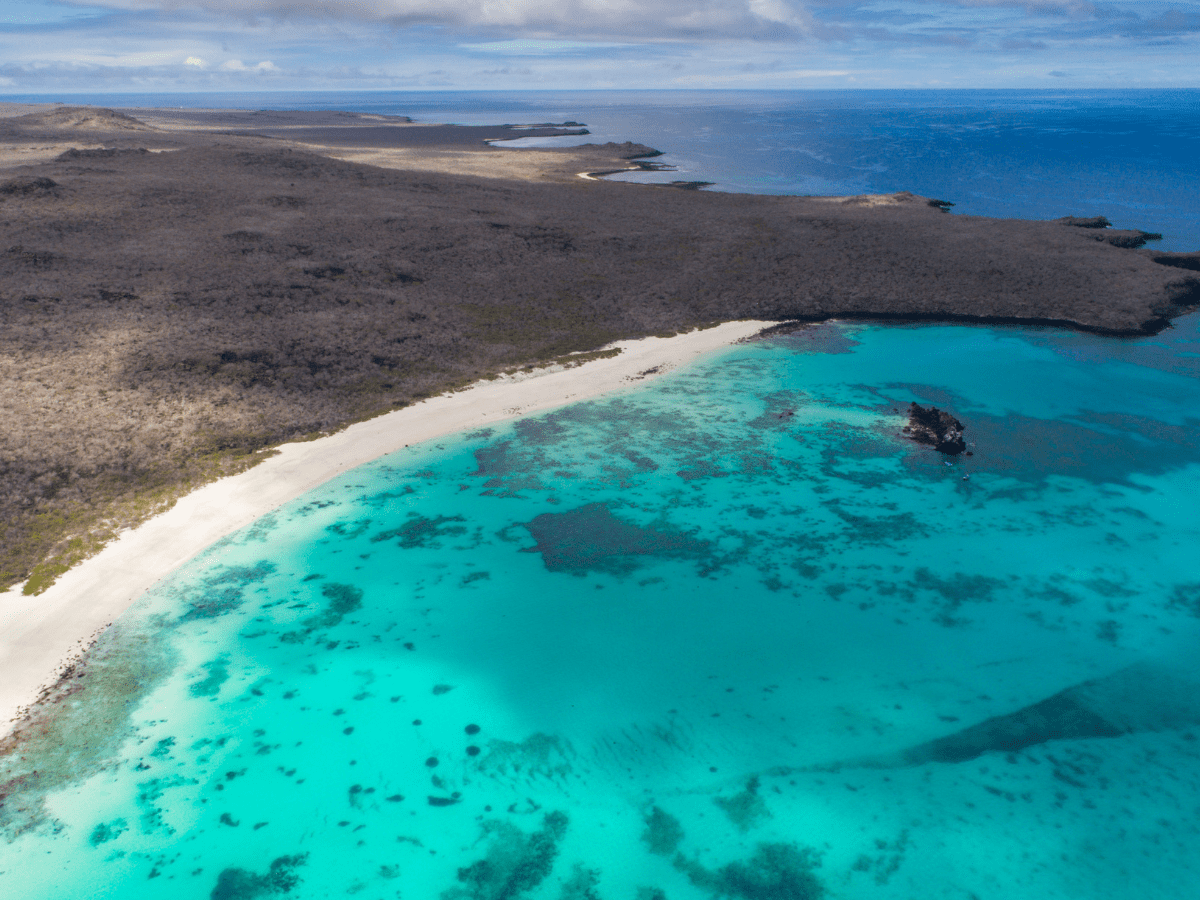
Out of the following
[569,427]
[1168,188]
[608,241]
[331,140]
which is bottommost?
[569,427]

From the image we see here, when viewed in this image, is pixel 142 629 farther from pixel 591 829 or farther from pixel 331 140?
pixel 331 140

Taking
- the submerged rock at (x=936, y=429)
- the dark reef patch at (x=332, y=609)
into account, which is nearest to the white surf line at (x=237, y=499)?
the dark reef patch at (x=332, y=609)

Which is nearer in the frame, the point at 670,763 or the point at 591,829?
the point at 591,829

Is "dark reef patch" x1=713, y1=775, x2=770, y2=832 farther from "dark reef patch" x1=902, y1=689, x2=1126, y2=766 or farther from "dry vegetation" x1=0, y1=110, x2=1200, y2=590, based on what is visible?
"dry vegetation" x1=0, y1=110, x2=1200, y2=590

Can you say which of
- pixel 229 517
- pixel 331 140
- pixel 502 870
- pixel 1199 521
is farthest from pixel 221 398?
pixel 331 140

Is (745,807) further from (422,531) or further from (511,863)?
(422,531)

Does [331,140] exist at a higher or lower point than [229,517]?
higher

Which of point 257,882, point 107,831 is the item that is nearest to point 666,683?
point 257,882

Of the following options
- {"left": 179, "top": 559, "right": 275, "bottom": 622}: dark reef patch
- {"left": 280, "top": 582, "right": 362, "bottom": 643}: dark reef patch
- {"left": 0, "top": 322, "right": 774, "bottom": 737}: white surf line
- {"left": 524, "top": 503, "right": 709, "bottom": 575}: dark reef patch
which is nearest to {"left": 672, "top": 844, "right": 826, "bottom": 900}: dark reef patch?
{"left": 524, "top": 503, "right": 709, "bottom": 575}: dark reef patch
